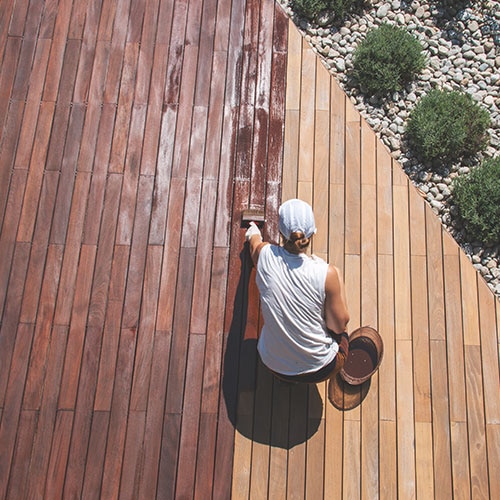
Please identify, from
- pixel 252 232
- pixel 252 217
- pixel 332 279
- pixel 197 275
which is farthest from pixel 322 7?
pixel 332 279

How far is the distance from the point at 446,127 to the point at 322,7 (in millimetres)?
1354

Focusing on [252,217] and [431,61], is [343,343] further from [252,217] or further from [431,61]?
[431,61]

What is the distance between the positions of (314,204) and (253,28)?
1428 mm

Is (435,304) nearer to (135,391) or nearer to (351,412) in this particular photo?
(351,412)

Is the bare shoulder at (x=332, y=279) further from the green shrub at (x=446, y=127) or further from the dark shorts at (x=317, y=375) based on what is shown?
the green shrub at (x=446, y=127)

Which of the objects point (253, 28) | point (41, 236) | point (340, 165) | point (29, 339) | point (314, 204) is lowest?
point (29, 339)

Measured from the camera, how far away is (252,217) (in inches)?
144

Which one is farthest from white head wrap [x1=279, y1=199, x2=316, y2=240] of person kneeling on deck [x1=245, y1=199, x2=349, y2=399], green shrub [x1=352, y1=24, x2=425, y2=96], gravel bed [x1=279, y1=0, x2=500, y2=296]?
green shrub [x1=352, y1=24, x2=425, y2=96]

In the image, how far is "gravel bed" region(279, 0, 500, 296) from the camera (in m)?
4.12

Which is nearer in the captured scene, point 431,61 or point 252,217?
point 252,217

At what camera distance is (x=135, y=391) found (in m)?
3.40

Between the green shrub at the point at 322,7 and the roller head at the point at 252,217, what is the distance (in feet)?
5.90

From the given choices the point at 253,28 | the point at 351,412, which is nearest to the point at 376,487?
the point at 351,412

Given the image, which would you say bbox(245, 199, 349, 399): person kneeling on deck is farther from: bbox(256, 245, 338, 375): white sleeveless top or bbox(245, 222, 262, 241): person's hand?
bbox(245, 222, 262, 241): person's hand
